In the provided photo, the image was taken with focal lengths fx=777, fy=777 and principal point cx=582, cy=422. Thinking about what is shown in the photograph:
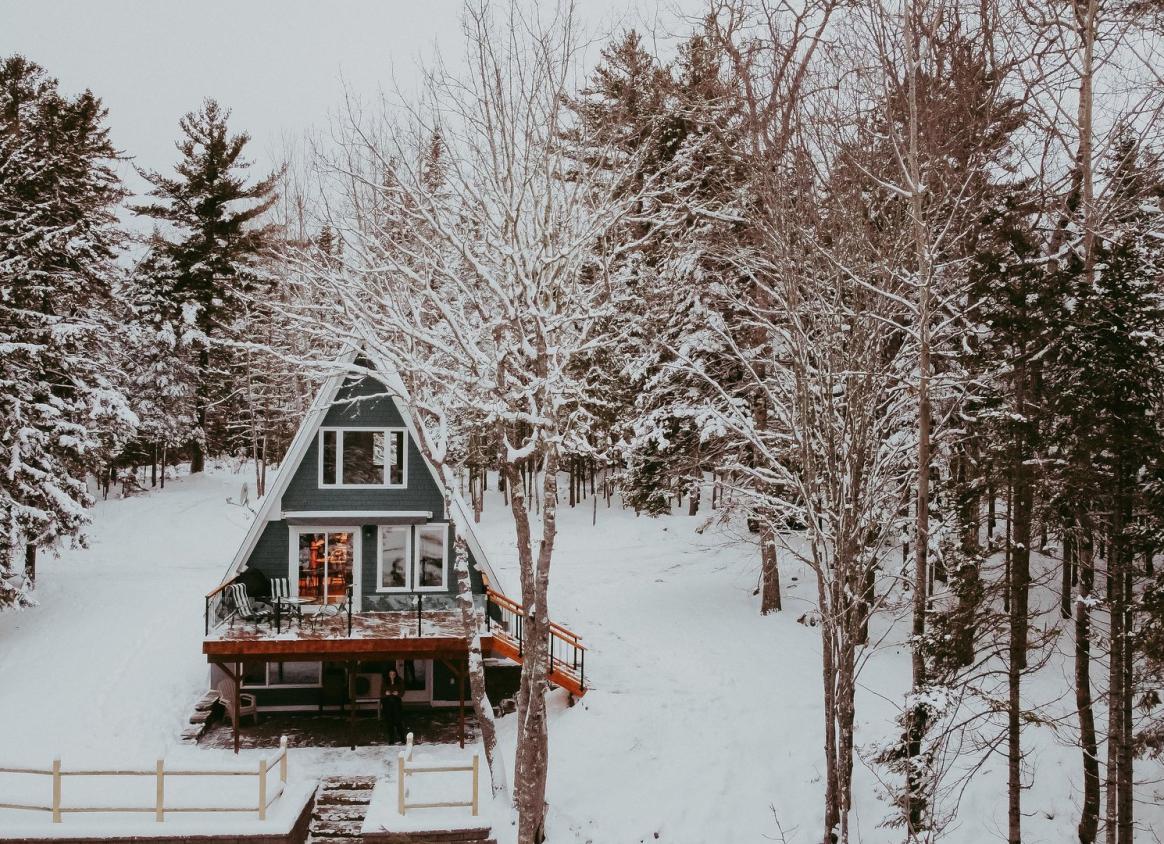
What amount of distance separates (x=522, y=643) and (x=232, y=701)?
6356 mm

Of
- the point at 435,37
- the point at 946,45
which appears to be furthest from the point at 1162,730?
the point at 435,37

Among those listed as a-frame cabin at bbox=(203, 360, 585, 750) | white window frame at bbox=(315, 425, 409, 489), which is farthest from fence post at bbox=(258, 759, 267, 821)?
white window frame at bbox=(315, 425, 409, 489)

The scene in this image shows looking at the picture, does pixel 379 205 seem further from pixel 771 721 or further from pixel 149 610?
pixel 149 610

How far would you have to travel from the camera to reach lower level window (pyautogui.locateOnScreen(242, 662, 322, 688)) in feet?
57.5

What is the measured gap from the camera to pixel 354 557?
1797 cm

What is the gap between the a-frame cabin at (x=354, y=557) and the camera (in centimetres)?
1700

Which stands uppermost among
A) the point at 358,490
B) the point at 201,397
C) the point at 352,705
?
the point at 201,397

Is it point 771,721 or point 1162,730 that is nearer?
point 1162,730

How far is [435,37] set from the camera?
9992 millimetres

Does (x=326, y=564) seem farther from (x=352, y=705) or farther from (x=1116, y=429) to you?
(x=1116, y=429)

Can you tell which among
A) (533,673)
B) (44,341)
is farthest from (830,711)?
(44,341)

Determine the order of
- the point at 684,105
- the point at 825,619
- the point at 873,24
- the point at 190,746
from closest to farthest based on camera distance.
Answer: the point at 825,619
the point at 873,24
the point at 190,746
the point at 684,105

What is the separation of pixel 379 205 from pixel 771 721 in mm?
11214

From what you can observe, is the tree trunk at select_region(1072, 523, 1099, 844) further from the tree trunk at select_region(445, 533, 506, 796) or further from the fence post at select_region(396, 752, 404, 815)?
the fence post at select_region(396, 752, 404, 815)
